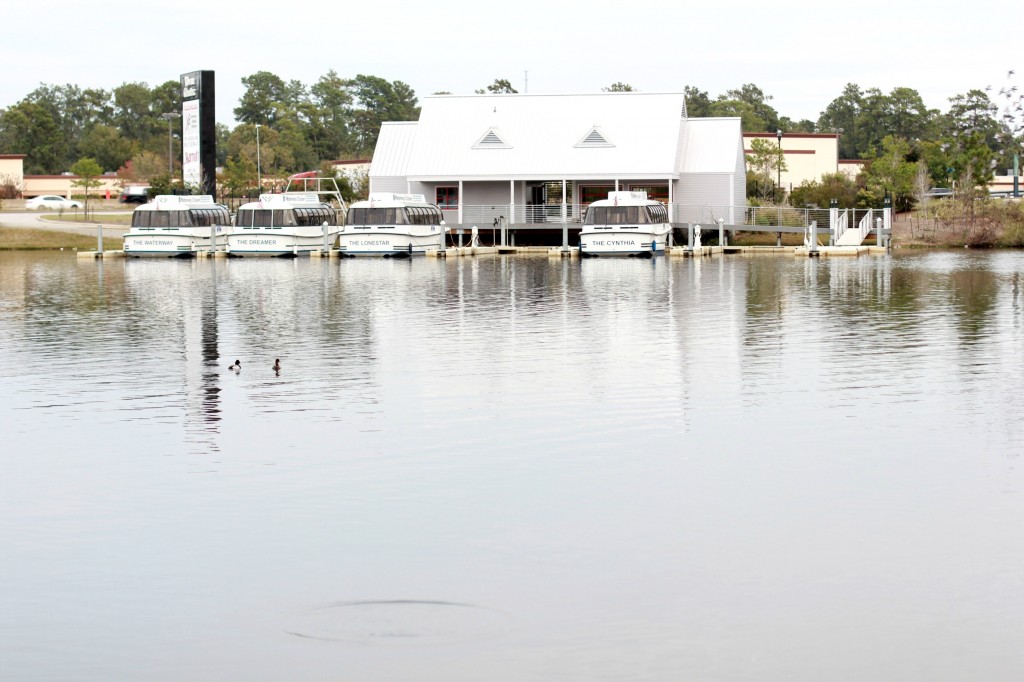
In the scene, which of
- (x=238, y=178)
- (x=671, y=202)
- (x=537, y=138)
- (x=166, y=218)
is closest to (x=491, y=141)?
(x=537, y=138)

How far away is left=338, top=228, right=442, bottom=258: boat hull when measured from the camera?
204ft

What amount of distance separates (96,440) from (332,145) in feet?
467

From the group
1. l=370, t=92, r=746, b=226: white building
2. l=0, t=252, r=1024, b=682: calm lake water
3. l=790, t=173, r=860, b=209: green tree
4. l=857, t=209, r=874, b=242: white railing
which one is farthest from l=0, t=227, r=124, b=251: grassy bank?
l=0, t=252, r=1024, b=682: calm lake water

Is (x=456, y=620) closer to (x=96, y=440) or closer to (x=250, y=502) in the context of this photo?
(x=250, y=502)

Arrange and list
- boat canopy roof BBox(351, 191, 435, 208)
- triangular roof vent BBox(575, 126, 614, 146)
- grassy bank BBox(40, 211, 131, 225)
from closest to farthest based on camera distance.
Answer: boat canopy roof BBox(351, 191, 435, 208)
triangular roof vent BBox(575, 126, 614, 146)
grassy bank BBox(40, 211, 131, 225)

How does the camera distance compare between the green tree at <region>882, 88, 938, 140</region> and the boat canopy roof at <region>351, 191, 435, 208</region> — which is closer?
the boat canopy roof at <region>351, 191, 435, 208</region>

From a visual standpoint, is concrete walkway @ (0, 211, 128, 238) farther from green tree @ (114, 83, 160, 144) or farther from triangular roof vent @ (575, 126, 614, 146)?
green tree @ (114, 83, 160, 144)

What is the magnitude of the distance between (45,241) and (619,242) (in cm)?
3569

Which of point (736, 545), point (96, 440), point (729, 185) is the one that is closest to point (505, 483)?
point (736, 545)

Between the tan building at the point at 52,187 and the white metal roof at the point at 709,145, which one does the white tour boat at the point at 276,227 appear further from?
the tan building at the point at 52,187

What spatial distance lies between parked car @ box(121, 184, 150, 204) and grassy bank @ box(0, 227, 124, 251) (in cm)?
3209

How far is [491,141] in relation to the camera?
72.4 m

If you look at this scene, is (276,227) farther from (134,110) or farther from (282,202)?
(134,110)

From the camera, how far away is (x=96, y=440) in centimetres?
1573
